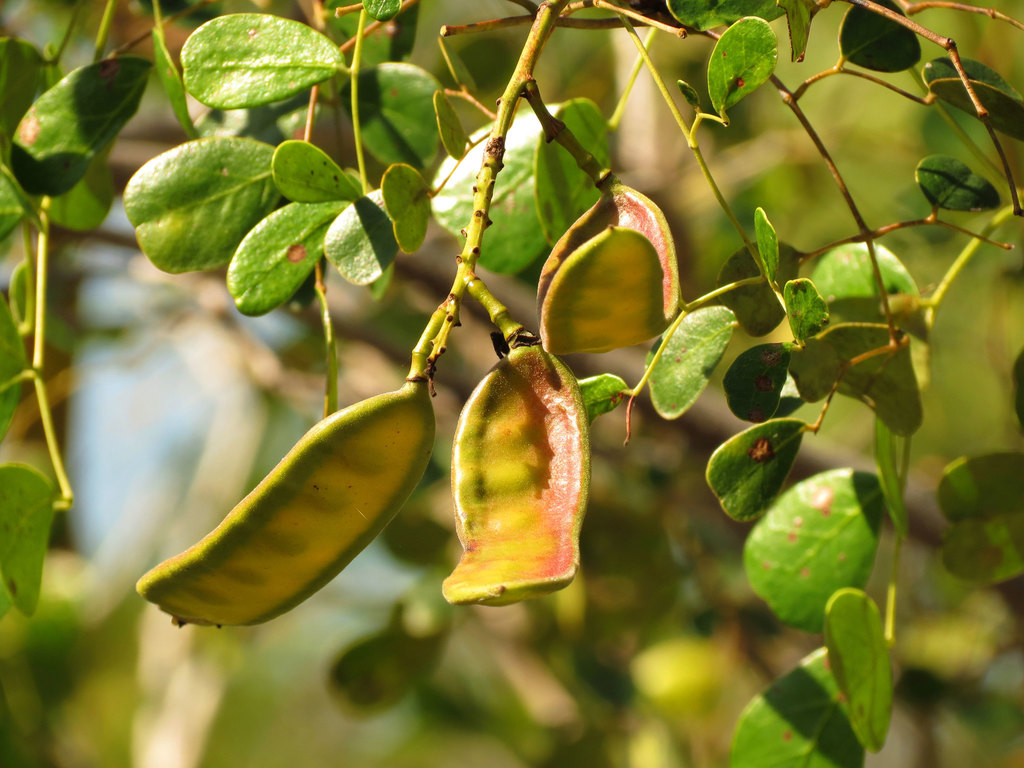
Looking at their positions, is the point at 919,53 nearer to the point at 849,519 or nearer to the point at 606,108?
the point at 849,519

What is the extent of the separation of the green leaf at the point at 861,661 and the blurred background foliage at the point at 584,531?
19.7 inches

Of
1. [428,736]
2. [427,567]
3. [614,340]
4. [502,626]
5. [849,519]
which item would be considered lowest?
[428,736]

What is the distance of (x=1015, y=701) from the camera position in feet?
4.65

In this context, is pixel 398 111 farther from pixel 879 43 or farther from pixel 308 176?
pixel 879 43

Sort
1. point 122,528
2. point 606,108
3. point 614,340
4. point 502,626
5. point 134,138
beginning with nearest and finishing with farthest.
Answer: point 614,340, point 134,138, point 502,626, point 606,108, point 122,528

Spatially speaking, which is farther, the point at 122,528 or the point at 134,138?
the point at 122,528

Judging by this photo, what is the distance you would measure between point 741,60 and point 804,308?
131mm

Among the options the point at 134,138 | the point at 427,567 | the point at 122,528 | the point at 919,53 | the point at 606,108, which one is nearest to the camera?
the point at 919,53

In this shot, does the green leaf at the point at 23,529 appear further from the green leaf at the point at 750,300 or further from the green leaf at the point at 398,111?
the green leaf at the point at 750,300

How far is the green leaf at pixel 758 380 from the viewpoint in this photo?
50 cm

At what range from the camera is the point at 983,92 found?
0.50 metres

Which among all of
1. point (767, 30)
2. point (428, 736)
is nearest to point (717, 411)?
point (767, 30)

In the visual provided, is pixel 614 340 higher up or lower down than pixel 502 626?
higher up

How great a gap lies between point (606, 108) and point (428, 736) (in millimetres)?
1304
